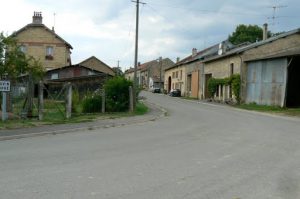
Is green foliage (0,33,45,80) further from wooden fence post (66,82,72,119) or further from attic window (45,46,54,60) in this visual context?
attic window (45,46,54,60)

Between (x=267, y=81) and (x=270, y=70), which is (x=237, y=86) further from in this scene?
(x=270, y=70)

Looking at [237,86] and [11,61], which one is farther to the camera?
[237,86]

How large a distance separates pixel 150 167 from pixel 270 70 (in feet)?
104

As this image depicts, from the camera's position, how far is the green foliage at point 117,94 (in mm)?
27516

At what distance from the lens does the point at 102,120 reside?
21781 mm

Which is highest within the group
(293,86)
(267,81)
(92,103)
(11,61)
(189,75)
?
(189,75)

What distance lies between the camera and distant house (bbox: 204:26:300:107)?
36.6 metres

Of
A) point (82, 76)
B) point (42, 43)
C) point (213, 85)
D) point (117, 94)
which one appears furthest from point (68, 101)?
point (42, 43)

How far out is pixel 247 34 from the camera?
86562 millimetres

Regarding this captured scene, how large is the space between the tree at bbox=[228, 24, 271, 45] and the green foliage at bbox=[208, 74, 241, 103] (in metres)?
33.5

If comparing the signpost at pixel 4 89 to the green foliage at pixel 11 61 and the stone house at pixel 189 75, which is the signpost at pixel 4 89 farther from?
the stone house at pixel 189 75

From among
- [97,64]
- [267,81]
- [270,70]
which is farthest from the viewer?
[97,64]

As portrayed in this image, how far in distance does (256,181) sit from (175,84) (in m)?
76.9

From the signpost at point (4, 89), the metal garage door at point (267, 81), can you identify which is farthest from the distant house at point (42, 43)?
the signpost at point (4, 89)
